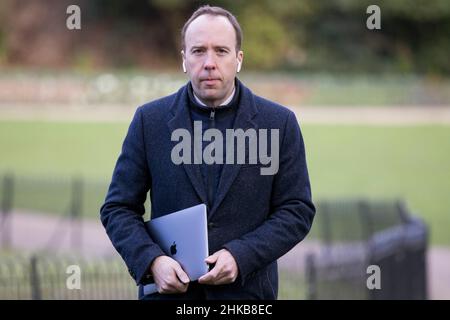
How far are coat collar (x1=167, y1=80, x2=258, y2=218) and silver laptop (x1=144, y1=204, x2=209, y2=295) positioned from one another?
11cm

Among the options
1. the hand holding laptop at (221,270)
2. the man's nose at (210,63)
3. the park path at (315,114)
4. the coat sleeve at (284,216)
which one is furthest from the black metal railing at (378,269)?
the park path at (315,114)

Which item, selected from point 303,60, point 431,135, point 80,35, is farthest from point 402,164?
point 80,35

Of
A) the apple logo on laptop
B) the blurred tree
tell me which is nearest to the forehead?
the apple logo on laptop

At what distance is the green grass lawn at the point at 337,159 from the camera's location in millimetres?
19328

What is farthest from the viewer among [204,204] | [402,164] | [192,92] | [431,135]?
[431,135]

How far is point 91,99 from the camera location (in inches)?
1820

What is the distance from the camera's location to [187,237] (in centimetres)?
353

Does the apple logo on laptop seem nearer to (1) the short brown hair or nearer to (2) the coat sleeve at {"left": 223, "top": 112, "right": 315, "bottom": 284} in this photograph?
(2) the coat sleeve at {"left": 223, "top": 112, "right": 315, "bottom": 284}

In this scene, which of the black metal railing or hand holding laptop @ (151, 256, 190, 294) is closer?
hand holding laptop @ (151, 256, 190, 294)

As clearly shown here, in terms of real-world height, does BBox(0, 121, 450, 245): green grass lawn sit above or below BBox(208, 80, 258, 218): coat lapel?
above

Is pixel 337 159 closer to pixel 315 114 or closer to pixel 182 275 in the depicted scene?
pixel 315 114

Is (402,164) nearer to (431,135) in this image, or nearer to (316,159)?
(316,159)

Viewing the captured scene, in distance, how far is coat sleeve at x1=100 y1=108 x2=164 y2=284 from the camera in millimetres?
3590
